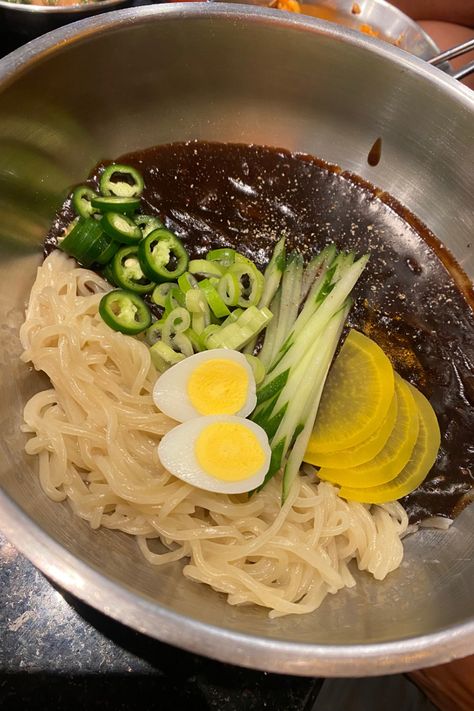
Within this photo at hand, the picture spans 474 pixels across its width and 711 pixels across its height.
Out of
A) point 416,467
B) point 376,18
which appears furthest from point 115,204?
point 376,18

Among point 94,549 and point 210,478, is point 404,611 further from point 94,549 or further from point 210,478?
point 94,549

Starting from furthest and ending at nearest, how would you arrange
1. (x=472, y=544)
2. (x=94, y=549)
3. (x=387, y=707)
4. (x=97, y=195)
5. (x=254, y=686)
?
(x=387, y=707) → (x=97, y=195) → (x=472, y=544) → (x=254, y=686) → (x=94, y=549)

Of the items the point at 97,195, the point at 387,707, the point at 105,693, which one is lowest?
the point at 387,707

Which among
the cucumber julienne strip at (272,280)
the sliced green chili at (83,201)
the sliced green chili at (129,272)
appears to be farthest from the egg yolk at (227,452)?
the sliced green chili at (83,201)

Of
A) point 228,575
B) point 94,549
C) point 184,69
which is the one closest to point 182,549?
point 228,575

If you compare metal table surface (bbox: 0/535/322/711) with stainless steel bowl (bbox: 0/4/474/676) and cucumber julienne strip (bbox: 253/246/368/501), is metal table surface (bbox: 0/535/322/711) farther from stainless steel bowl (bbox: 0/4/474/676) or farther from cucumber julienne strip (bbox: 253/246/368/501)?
cucumber julienne strip (bbox: 253/246/368/501)

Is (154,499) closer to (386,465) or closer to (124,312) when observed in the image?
(124,312)

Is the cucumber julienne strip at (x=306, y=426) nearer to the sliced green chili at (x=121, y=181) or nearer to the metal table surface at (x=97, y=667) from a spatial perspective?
the metal table surface at (x=97, y=667)
